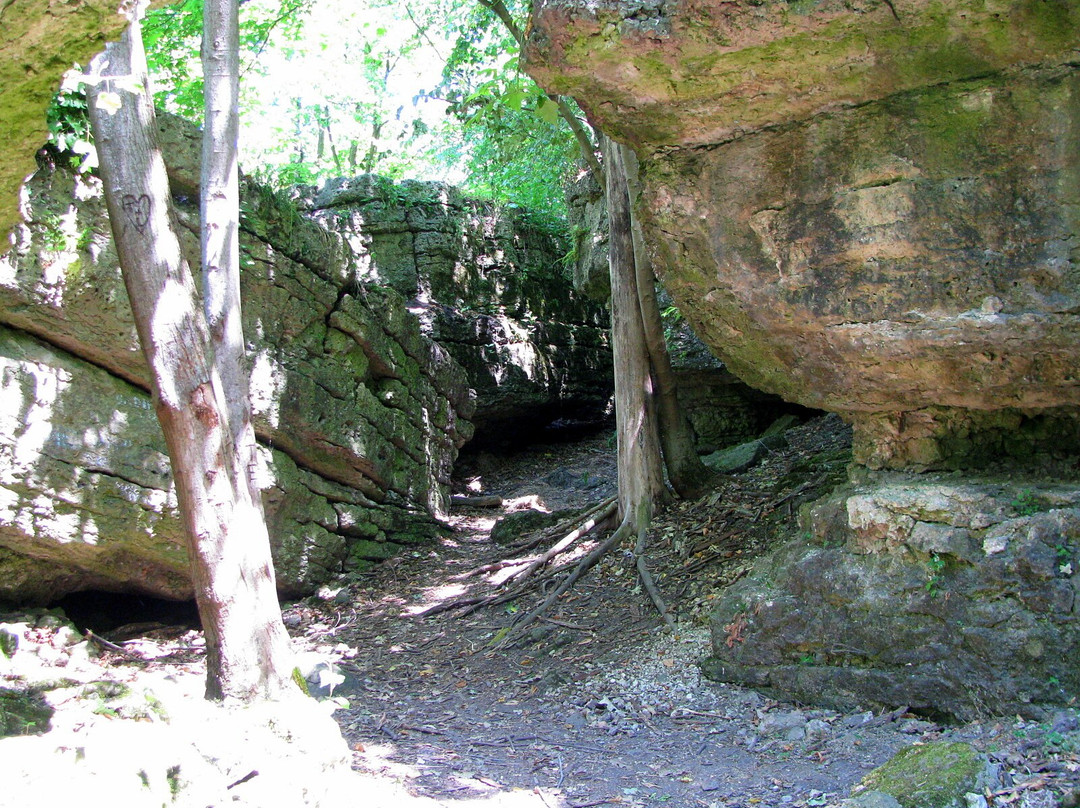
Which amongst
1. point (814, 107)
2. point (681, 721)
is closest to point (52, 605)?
point (681, 721)

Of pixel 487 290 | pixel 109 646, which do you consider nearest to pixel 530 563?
pixel 109 646

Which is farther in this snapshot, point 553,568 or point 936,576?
point 553,568

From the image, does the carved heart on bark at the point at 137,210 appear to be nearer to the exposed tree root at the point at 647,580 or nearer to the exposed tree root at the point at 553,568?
the exposed tree root at the point at 553,568

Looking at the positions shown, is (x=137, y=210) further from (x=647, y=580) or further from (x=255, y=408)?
(x=647, y=580)

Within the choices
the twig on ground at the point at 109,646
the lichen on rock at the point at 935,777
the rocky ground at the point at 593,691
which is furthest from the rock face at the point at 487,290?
the lichen on rock at the point at 935,777

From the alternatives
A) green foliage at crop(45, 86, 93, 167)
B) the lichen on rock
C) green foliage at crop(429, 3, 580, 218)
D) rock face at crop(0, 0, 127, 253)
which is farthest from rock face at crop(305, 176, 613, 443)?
rock face at crop(0, 0, 127, 253)

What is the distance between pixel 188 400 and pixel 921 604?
4254 millimetres

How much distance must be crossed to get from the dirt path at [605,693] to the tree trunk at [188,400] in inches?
40.0

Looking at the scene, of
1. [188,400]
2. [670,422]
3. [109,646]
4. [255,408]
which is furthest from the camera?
[670,422]

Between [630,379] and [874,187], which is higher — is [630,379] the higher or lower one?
the lower one

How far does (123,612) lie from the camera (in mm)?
7547

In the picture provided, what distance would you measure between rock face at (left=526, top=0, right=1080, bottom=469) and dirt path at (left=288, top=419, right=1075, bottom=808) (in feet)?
6.30

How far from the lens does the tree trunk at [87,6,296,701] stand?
4547mm

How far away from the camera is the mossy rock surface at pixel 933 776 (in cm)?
353
